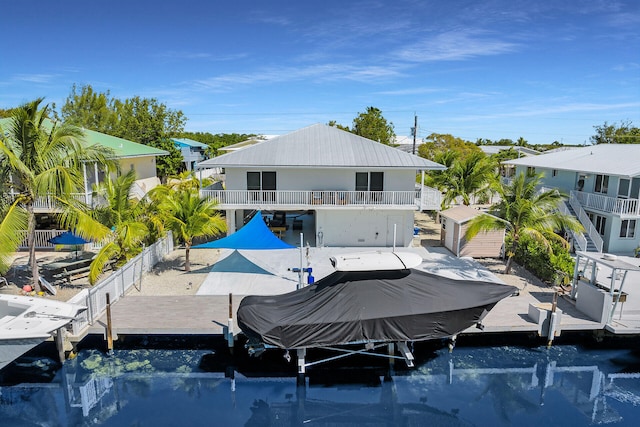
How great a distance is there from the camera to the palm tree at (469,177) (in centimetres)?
2703

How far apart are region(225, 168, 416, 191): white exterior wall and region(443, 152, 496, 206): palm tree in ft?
17.4

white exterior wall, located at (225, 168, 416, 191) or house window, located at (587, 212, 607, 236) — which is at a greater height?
white exterior wall, located at (225, 168, 416, 191)

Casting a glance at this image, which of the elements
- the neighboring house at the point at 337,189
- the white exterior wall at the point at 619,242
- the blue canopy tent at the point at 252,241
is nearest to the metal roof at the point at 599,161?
the white exterior wall at the point at 619,242

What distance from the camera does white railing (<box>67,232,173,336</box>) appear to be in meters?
12.8

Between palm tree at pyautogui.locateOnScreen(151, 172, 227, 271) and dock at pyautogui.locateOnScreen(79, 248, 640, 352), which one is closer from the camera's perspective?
dock at pyautogui.locateOnScreen(79, 248, 640, 352)

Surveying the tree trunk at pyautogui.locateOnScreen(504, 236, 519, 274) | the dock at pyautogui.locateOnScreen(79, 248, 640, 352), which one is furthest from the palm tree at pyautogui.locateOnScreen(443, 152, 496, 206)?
the dock at pyautogui.locateOnScreen(79, 248, 640, 352)

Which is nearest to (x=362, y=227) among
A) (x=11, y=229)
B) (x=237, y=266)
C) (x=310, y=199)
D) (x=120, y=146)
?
(x=310, y=199)

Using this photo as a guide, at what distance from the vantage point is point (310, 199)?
887 inches

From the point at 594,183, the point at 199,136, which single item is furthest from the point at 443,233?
the point at 199,136

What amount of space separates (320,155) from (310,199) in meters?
2.63

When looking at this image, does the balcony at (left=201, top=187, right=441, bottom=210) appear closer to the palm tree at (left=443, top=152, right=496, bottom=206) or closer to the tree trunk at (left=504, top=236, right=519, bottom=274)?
the tree trunk at (left=504, top=236, right=519, bottom=274)

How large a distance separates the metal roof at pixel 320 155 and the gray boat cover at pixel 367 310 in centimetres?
1062

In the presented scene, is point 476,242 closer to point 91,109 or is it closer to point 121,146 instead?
point 121,146

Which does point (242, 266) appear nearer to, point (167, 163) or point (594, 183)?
point (594, 183)
